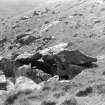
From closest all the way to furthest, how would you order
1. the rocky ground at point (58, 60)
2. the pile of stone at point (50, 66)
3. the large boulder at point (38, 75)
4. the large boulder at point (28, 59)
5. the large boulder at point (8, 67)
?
the rocky ground at point (58, 60) < the pile of stone at point (50, 66) < the large boulder at point (38, 75) < the large boulder at point (28, 59) < the large boulder at point (8, 67)

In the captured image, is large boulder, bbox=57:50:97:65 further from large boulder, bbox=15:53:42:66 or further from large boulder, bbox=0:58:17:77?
large boulder, bbox=0:58:17:77

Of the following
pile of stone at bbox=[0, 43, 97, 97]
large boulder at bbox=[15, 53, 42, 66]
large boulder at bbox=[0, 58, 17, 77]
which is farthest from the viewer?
large boulder at bbox=[0, 58, 17, 77]

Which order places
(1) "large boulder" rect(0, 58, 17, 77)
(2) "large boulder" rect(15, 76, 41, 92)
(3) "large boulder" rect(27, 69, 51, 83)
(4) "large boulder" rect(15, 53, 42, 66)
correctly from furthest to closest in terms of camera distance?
(1) "large boulder" rect(0, 58, 17, 77) → (4) "large boulder" rect(15, 53, 42, 66) → (3) "large boulder" rect(27, 69, 51, 83) → (2) "large boulder" rect(15, 76, 41, 92)

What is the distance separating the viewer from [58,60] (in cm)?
3456

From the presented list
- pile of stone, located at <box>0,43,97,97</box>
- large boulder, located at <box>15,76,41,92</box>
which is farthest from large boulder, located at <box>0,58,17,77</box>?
large boulder, located at <box>15,76,41,92</box>

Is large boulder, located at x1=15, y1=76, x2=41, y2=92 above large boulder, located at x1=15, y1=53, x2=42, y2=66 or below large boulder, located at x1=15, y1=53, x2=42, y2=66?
below

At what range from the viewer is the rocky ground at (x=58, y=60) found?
78.2ft

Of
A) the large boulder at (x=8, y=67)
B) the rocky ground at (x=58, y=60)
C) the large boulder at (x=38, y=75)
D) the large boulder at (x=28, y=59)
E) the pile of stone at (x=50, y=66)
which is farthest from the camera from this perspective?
the large boulder at (x=8, y=67)

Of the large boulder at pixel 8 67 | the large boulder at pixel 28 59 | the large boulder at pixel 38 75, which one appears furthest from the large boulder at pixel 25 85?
the large boulder at pixel 8 67

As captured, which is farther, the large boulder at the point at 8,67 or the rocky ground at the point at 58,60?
the large boulder at the point at 8,67

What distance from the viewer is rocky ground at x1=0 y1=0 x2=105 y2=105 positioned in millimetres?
23825

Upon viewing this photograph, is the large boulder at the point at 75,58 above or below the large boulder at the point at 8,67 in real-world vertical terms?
above

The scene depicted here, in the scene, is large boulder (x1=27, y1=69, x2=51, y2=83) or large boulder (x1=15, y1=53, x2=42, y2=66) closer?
large boulder (x1=27, y1=69, x2=51, y2=83)

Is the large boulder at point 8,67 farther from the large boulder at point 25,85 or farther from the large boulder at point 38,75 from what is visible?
the large boulder at point 25,85
